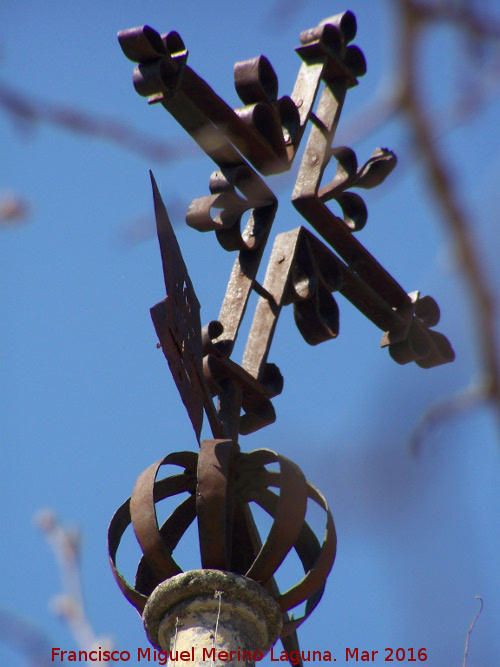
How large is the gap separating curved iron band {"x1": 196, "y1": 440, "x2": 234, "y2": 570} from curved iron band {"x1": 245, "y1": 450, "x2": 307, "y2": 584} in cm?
10

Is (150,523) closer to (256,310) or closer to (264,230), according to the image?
(256,310)

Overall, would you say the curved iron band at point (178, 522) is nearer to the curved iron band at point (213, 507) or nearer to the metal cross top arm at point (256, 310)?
the metal cross top arm at point (256, 310)

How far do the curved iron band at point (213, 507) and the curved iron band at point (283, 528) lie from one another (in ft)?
0.34

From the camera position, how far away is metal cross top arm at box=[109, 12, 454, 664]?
2832 millimetres

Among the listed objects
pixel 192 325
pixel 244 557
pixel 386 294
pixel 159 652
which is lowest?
pixel 159 652

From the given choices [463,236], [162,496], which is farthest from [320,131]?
[463,236]

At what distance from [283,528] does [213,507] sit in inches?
7.8

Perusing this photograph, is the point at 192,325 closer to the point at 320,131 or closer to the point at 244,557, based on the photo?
the point at 244,557

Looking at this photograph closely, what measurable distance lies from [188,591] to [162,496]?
383mm

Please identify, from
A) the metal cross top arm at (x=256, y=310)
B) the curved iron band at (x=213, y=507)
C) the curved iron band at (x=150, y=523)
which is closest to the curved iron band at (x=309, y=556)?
the metal cross top arm at (x=256, y=310)

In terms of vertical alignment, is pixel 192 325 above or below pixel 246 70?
below

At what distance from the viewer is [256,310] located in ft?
11.8

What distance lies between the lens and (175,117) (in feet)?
11.2

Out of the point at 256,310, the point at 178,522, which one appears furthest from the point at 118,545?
the point at 256,310
